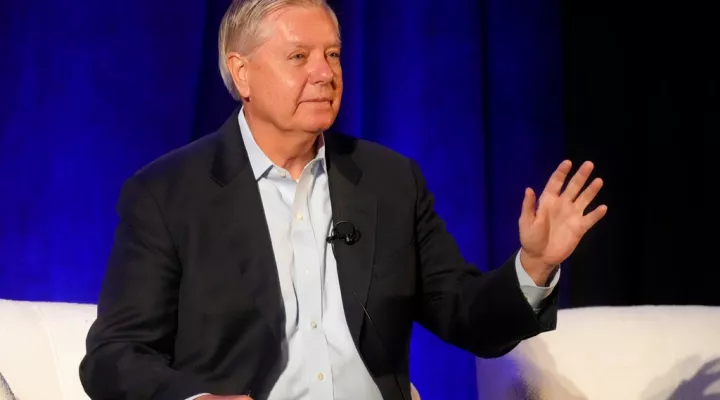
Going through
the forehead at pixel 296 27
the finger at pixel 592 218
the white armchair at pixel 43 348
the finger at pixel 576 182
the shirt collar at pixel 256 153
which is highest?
the forehead at pixel 296 27

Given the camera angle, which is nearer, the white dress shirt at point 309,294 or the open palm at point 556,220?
the open palm at point 556,220

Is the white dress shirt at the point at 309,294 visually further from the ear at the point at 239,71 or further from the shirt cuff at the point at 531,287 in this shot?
the ear at the point at 239,71

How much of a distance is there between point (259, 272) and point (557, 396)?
741 millimetres

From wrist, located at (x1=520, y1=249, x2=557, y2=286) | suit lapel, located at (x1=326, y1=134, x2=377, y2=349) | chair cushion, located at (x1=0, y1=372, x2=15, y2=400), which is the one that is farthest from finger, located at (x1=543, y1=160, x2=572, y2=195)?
chair cushion, located at (x1=0, y1=372, x2=15, y2=400)

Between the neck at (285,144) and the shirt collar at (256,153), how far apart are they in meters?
0.01

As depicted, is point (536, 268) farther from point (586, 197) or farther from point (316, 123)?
point (316, 123)

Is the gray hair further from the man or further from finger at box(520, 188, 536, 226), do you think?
finger at box(520, 188, 536, 226)

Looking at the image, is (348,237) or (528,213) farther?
(348,237)

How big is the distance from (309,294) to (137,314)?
32 cm

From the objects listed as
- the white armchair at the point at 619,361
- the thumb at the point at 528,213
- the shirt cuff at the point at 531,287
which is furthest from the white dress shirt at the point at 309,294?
the white armchair at the point at 619,361

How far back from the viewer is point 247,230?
182 centimetres

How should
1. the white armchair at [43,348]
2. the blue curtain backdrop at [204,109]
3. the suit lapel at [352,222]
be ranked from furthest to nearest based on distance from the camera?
1. the blue curtain backdrop at [204,109]
2. the white armchair at [43,348]
3. the suit lapel at [352,222]

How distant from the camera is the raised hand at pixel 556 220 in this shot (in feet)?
5.44

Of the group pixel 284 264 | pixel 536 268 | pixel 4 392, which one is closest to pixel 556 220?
pixel 536 268
